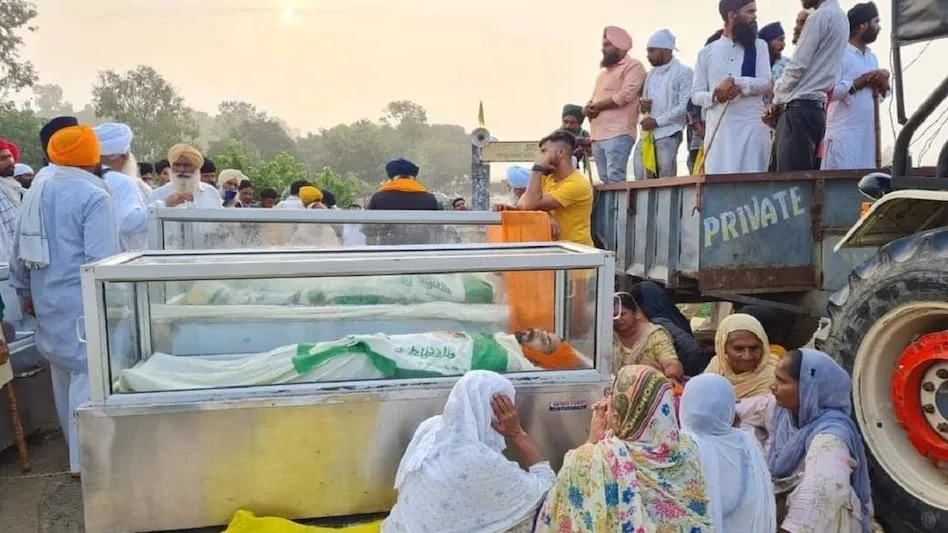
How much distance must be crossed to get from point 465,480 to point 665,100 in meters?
4.57

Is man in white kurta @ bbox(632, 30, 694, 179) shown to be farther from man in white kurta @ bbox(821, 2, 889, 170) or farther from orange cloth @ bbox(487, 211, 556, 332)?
orange cloth @ bbox(487, 211, 556, 332)

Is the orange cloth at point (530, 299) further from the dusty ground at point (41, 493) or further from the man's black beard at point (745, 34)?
the man's black beard at point (745, 34)

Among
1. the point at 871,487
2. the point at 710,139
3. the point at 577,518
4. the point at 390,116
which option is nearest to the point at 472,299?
the point at 577,518

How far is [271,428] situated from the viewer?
267 centimetres

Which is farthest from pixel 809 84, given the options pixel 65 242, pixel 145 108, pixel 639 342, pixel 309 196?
pixel 145 108

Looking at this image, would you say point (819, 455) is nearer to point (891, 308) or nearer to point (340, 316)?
point (891, 308)

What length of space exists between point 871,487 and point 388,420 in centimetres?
186

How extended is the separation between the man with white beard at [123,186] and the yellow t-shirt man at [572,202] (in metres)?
Result: 2.39

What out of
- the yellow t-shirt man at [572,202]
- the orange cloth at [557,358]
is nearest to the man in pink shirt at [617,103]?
the yellow t-shirt man at [572,202]

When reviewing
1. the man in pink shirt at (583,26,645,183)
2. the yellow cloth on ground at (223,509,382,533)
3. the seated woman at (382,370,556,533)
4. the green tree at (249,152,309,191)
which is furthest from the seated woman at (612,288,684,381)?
the green tree at (249,152,309,191)

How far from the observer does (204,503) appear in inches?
105

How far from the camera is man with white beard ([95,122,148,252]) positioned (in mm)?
4203

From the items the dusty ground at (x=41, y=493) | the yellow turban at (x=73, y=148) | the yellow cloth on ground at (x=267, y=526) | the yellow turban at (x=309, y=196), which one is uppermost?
the yellow turban at (x=73, y=148)

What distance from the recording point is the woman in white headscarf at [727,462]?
2.29m
